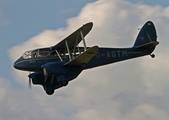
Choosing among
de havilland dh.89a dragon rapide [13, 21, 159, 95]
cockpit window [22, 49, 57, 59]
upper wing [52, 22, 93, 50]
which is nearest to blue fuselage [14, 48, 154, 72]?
de havilland dh.89a dragon rapide [13, 21, 159, 95]

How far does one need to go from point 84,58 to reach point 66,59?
2.91 m

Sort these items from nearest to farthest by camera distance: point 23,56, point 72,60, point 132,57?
point 72,60
point 23,56
point 132,57

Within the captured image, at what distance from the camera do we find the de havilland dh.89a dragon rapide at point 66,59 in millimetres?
33562

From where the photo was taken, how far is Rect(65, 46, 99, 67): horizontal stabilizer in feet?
104

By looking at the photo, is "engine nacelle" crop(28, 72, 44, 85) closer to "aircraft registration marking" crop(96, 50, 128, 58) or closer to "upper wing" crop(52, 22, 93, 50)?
"upper wing" crop(52, 22, 93, 50)

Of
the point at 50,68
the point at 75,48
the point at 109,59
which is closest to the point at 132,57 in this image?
the point at 109,59

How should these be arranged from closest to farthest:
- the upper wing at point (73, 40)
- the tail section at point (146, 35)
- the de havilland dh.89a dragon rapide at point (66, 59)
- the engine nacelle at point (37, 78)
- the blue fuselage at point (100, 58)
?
the de havilland dh.89a dragon rapide at point (66, 59), the upper wing at point (73, 40), the blue fuselage at point (100, 58), the engine nacelle at point (37, 78), the tail section at point (146, 35)

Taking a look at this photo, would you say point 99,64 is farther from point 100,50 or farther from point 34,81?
point 34,81

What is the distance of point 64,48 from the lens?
3619 centimetres

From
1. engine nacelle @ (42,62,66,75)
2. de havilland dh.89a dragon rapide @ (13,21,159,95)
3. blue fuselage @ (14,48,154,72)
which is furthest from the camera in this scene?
blue fuselage @ (14,48,154,72)

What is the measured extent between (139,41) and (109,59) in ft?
14.9

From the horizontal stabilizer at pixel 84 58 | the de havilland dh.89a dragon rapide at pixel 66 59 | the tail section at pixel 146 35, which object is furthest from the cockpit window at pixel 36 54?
the tail section at pixel 146 35

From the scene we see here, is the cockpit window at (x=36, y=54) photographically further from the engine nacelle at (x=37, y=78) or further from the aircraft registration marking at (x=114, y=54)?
the aircraft registration marking at (x=114, y=54)

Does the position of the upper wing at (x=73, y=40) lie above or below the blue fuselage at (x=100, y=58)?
above
